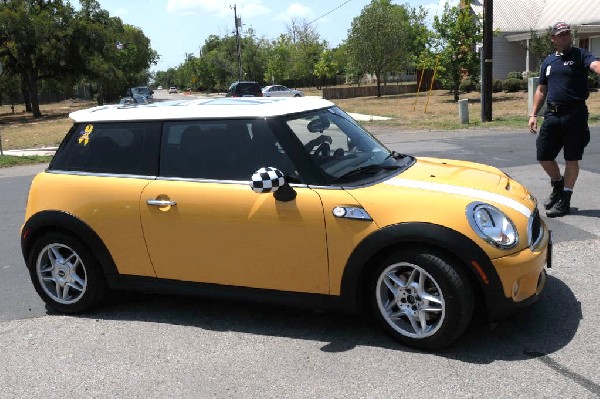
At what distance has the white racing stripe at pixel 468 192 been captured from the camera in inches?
142

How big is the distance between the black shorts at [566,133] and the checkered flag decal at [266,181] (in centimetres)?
404

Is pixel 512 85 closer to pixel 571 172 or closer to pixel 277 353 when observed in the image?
pixel 571 172

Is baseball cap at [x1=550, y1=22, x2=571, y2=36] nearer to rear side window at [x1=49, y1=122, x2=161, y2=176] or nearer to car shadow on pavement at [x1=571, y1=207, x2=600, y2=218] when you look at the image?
car shadow on pavement at [x1=571, y1=207, x2=600, y2=218]

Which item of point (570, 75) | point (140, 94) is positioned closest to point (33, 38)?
point (140, 94)

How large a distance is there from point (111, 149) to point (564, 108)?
466 cm

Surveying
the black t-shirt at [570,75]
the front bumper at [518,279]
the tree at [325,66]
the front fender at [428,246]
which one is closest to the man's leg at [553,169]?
the black t-shirt at [570,75]

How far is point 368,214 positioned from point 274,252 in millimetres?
665

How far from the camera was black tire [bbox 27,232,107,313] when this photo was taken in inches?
175

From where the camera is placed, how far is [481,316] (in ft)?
11.9

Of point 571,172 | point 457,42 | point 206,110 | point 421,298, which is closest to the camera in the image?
point 421,298

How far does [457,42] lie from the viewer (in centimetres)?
3020

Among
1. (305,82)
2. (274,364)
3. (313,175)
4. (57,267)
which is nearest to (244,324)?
(274,364)

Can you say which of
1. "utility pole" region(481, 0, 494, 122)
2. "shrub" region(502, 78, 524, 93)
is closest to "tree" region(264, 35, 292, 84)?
"shrub" region(502, 78, 524, 93)

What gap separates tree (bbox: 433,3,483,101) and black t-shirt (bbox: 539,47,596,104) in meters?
24.8
